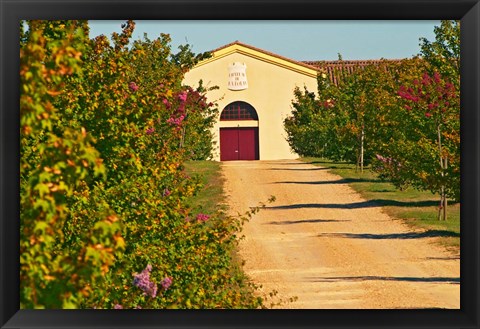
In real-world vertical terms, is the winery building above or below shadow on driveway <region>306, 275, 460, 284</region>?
above

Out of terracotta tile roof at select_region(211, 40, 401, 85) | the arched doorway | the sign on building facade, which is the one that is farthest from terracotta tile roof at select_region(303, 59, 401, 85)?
the arched doorway

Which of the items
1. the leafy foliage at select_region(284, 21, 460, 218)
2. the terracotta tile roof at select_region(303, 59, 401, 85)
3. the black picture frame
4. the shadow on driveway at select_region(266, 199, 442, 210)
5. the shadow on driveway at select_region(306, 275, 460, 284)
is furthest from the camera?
the terracotta tile roof at select_region(303, 59, 401, 85)

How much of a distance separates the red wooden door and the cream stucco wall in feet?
1.08

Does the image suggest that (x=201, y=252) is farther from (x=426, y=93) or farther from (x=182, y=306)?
(x=426, y=93)

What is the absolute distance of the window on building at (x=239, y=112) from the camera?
166ft

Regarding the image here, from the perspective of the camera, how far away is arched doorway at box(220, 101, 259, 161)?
50656mm

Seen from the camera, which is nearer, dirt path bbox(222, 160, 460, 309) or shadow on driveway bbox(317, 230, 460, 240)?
dirt path bbox(222, 160, 460, 309)

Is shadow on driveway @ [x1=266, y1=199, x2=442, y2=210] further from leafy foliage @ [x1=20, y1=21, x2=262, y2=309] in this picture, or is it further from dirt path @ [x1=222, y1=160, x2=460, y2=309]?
leafy foliage @ [x1=20, y1=21, x2=262, y2=309]

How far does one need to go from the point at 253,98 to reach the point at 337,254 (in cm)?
2534

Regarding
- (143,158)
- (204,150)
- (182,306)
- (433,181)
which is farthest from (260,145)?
(182,306)

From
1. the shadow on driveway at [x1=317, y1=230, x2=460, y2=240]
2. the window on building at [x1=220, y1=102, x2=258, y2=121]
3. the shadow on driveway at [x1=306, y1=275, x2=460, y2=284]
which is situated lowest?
the shadow on driveway at [x1=306, y1=275, x2=460, y2=284]
